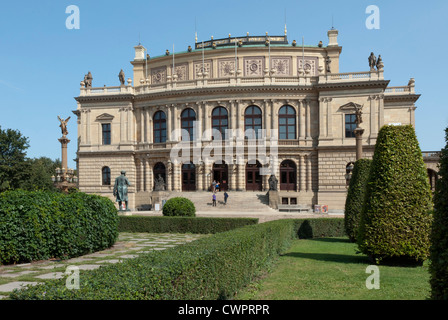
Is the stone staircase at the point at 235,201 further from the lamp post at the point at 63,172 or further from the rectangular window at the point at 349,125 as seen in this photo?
the lamp post at the point at 63,172

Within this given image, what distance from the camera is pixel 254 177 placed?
4522 cm

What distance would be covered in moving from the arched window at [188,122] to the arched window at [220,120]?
2.60 m

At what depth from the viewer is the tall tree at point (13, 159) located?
183 ft

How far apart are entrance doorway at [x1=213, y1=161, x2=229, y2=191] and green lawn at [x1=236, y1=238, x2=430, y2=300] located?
32.1 metres

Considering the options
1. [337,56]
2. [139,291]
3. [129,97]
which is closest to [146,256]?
[139,291]

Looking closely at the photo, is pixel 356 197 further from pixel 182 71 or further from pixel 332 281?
pixel 182 71

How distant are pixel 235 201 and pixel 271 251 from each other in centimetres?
2740

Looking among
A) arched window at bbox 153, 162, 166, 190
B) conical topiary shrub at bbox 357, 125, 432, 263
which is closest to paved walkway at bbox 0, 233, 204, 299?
conical topiary shrub at bbox 357, 125, 432, 263

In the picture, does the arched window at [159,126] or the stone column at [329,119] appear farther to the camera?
the arched window at [159,126]

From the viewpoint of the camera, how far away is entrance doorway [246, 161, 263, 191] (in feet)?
148

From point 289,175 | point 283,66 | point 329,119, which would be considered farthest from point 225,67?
point 289,175

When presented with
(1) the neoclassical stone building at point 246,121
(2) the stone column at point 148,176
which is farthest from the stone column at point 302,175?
(2) the stone column at point 148,176

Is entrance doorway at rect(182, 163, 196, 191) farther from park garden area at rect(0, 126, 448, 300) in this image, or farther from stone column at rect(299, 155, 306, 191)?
park garden area at rect(0, 126, 448, 300)

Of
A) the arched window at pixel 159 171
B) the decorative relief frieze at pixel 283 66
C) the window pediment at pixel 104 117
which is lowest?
the arched window at pixel 159 171
